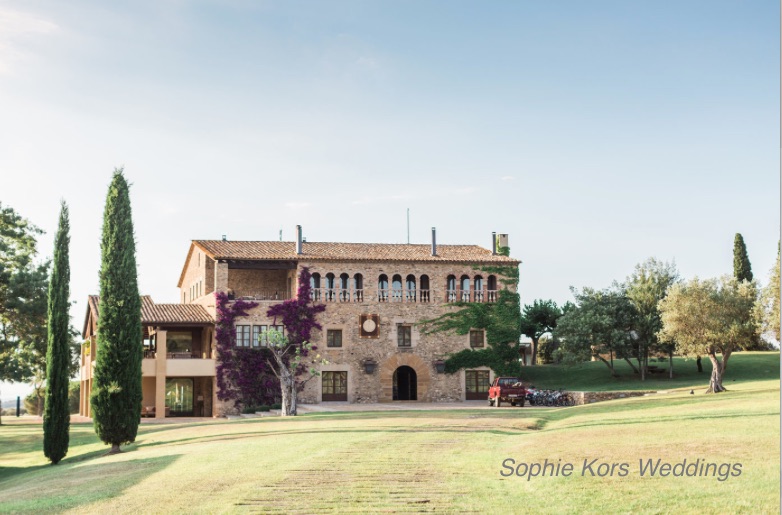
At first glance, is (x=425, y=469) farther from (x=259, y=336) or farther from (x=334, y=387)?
(x=334, y=387)

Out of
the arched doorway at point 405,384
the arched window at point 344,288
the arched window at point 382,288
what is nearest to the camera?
the arched window at point 344,288

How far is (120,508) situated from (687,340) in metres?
28.8

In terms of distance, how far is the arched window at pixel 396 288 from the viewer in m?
46.0

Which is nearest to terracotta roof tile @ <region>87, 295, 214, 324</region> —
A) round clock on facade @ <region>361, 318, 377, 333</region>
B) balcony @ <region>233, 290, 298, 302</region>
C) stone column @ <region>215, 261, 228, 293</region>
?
stone column @ <region>215, 261, 228, 293</region>

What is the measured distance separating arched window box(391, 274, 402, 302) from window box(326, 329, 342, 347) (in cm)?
332

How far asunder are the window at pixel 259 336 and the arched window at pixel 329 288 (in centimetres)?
359

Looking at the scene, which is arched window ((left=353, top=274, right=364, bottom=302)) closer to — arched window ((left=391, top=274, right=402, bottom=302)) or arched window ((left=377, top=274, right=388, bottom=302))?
arched window ((left=377, top=274, right=388, bottom=302))

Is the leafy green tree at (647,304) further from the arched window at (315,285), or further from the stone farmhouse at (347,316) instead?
the arched window at (315,285)

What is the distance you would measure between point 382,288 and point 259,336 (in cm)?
680

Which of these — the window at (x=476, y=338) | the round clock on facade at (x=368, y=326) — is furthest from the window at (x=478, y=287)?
the round clock on facade at (x=368, y=326)

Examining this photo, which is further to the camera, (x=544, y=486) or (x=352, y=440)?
(x=352, y=440)

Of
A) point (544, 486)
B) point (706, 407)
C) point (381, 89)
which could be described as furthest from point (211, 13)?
point (706, 407)

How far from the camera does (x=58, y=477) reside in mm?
21391

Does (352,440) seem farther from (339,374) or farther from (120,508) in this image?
(339,374)
